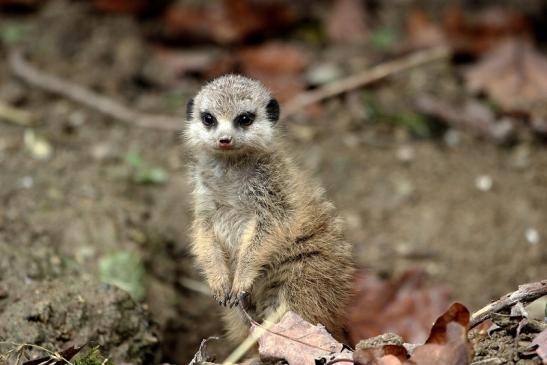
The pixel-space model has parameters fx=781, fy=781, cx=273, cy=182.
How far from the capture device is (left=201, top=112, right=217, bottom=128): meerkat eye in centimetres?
460

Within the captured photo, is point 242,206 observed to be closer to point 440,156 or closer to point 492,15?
point 440,156

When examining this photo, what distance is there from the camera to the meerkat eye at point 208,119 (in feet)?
15.1

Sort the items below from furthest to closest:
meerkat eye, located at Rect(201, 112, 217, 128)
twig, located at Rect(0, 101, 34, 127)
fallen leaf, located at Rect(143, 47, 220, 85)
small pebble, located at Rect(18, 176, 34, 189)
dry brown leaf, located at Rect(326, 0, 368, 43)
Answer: dry brown leaf, located at Rect(326, 0, 368, 43)
fallen leaf, located at Rect(143, 47, 220, 85)
twig, located at Rect(0, 101, 34, 127)
small pebble, located at Rect(18, 176, 34, 189)
meerkat eye, located at Rect(201, 112, 217, 128)

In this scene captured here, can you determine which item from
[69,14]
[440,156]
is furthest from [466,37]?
[69,14]

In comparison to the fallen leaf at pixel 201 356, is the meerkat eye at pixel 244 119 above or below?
above

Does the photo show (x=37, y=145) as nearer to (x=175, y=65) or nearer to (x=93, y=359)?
(x=175, y=65)

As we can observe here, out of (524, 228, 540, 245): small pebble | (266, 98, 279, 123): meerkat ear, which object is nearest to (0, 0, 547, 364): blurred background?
(524, 228, 540, 245): small pebble

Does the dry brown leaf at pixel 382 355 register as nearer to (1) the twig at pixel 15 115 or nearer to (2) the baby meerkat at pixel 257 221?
(2) the baby meerkat at pixel 257 221

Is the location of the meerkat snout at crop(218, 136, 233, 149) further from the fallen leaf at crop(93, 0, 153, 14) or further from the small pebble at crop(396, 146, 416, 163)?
the fallen leaf at crop(93, 0, 153, 14)

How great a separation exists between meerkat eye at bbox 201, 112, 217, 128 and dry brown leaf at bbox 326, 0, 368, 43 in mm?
3776

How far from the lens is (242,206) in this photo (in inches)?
177

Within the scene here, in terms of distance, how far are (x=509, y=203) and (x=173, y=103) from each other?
320cm

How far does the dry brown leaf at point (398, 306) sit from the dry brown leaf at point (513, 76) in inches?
84.2

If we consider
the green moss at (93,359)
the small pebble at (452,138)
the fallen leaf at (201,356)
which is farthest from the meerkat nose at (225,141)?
the small pebble at (452,138)
